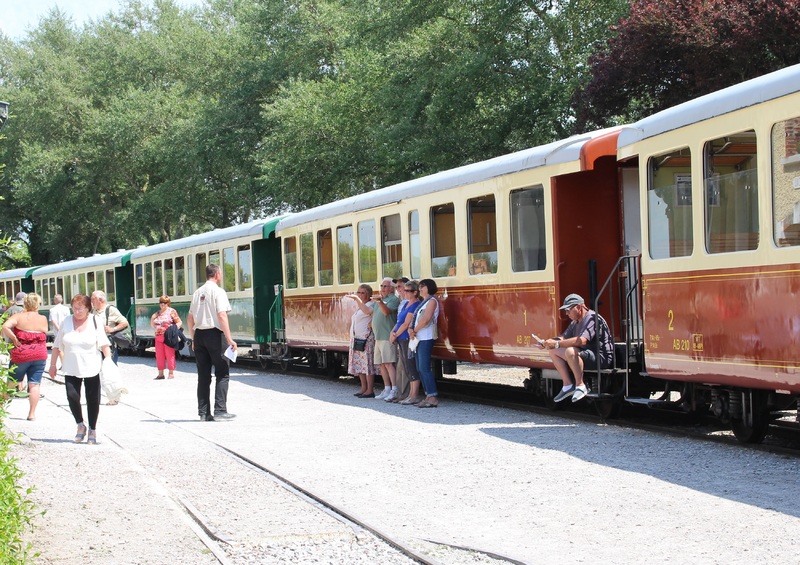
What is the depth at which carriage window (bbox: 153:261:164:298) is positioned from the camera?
98.5ft

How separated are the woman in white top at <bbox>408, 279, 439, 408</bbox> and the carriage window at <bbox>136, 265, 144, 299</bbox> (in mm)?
18834

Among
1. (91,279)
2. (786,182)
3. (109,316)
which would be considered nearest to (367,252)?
(109,316)

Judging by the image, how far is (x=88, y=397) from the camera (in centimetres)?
1177

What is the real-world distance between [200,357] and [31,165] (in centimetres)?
4129

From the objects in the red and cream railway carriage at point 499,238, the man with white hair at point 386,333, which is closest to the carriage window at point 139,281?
the red and cream railway carriage at point 499,238

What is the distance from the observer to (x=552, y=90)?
25141 mm

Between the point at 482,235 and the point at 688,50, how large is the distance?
7778mm

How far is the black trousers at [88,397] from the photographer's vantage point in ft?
38.3

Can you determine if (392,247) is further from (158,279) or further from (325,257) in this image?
(158,279)

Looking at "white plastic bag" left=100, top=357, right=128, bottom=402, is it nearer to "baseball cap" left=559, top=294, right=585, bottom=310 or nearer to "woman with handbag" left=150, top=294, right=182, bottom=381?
"baseball cap" left=559, top=294, right=585, bottom=310

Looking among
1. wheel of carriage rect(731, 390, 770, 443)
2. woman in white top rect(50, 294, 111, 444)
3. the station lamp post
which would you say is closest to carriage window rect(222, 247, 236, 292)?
woman in white top rect(50, 294, 111, 444)

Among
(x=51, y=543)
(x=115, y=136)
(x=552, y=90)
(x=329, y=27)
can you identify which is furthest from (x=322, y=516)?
(x=115, y=136)

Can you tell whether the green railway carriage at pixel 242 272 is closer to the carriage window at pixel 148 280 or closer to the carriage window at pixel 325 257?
the carriage window at pixel 148 280

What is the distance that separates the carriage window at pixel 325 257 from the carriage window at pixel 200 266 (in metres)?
7.01
